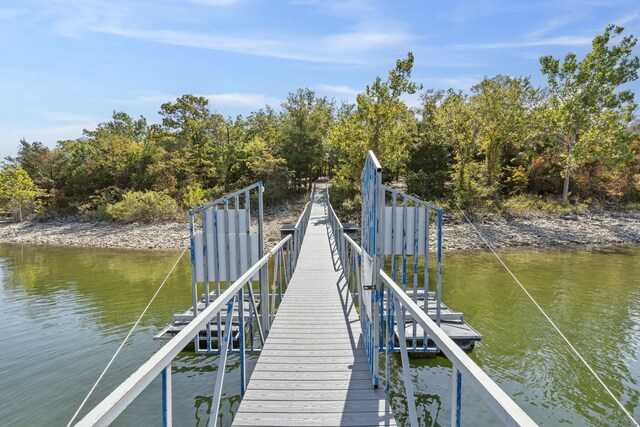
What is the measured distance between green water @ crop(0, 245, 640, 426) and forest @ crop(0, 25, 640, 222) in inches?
357

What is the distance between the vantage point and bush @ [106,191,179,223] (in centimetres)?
2136

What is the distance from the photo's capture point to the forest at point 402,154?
18891 millimetres

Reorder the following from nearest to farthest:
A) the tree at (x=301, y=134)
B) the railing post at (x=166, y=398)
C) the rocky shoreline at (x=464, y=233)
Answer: the railing post at (x=166, y=398), the rocky shoreline at (x=464, y=233), the tree at (x=301, y=134)

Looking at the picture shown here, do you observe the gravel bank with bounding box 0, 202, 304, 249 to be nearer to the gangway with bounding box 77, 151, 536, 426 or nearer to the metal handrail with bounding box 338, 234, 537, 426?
the gangway with bounding box 77, 151, 536, 426

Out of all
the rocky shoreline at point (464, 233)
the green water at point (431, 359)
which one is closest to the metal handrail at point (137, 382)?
the green water at point (431, 359)

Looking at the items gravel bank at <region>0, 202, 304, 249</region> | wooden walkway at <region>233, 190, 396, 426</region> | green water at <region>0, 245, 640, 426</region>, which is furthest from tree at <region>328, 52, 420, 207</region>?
wooden walkway at <region>233, 190, 396, 426</region>

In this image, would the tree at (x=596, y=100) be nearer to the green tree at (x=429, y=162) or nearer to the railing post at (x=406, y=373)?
the green tree at (x=429, y=162)

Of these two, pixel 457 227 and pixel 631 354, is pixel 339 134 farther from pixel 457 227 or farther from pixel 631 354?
pixel 631 354

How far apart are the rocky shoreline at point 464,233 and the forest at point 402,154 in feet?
4.59

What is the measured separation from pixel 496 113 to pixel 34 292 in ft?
70.9

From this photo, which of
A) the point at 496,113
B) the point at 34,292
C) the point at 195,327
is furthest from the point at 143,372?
the point at 496,113

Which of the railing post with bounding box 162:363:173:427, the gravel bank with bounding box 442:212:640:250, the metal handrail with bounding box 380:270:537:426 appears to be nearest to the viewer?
the metal handrail with bounding box 380:270:537:426

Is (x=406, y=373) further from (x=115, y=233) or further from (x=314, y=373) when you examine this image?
(x=115, y=233)

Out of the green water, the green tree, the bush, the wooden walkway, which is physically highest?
the green tree
